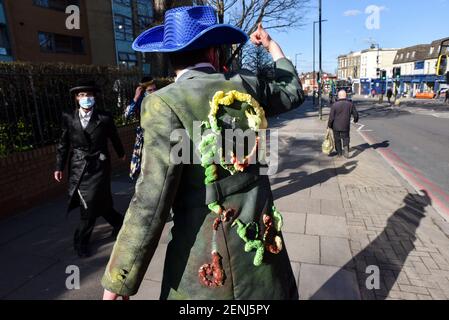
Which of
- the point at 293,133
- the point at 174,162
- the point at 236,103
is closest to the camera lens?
the point at 174,162

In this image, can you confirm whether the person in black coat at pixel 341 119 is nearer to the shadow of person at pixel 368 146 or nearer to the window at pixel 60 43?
the shadow of person at pixel 368 146

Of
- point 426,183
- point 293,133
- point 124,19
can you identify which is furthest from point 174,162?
point 124,19

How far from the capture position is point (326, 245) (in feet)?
13.6

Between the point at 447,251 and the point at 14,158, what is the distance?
6.12 meters

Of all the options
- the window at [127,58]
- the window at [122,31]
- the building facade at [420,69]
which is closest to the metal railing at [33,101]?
the window at [127,58]

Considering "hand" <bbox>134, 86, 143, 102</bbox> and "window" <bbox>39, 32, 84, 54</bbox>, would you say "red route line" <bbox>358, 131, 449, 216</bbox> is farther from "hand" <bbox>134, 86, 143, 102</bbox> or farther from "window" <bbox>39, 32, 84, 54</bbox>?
"window" <bbox>39, 32, 84, 54</bbox>

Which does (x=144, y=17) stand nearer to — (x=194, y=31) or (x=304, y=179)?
(x=304, y=179)

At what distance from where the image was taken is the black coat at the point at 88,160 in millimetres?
3770

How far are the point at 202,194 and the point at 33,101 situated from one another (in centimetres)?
573

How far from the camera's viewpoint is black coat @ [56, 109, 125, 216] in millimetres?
3770
